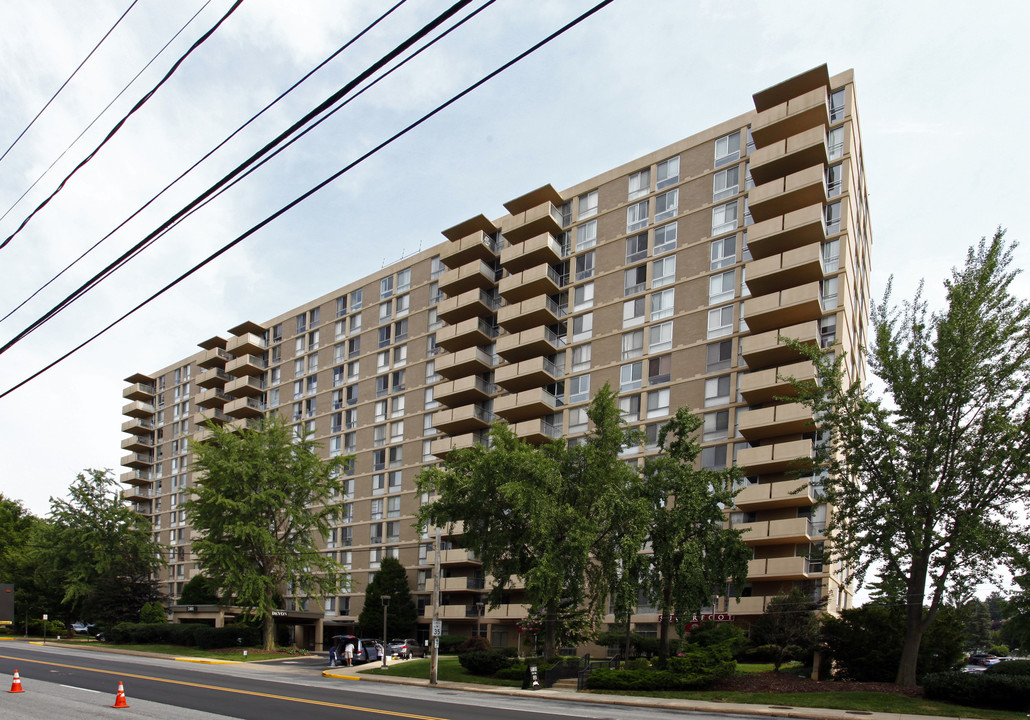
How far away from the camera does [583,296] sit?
190 ft

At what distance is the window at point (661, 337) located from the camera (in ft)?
170

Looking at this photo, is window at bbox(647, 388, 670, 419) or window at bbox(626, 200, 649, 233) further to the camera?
window at bbox(626, 200, 649, 233)

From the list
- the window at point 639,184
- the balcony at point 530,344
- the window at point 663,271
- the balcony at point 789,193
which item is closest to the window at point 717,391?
the window at point 663,271

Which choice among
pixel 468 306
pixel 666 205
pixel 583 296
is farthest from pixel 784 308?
pixel 468 306

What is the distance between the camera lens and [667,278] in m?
53.1

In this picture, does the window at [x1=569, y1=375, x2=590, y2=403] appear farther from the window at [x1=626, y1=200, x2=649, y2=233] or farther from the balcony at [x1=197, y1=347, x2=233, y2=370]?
the balcony at [x1=197, y1=347, x2=233, y2=370]

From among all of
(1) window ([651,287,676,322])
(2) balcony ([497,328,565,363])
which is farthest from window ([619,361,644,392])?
(2) balcony ([497,328,565,363])

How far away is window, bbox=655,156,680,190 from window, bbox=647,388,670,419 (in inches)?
580

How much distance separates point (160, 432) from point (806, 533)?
9081cm

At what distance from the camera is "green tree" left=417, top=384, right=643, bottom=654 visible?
1261 inches

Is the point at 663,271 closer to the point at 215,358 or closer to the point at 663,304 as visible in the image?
the point at 663,304

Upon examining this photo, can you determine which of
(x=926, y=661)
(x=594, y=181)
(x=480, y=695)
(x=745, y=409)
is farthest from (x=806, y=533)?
(x=594, y=181)

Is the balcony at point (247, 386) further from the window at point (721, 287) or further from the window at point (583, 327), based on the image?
the window at point (721, 287)

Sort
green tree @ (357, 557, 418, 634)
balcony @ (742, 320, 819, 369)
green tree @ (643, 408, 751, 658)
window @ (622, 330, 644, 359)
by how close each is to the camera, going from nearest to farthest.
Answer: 1. green tree @ (643, 408, 751, 658)
2. balcony @ (742, 320, 819, 369)
3. window @ (622, 330, 644, 359)
4. green tree @ (357, 557, 418, 634)
